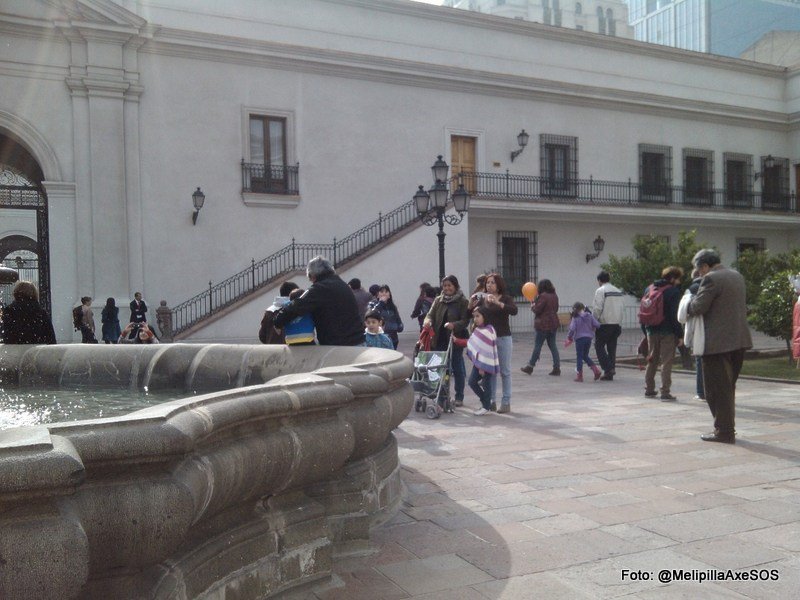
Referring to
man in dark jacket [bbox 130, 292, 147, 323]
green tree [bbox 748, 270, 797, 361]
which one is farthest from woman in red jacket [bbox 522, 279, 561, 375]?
man in dark jacket [bbox 130, 292, 147, 323]

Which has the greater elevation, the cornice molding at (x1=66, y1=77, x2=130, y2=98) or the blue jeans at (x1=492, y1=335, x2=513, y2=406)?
the cornice molding at (x1=66, y1=77, x2=130, y2=98)

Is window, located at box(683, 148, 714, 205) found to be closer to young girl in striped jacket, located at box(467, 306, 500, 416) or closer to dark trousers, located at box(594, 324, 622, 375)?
dark trousers, located at box(594, 324, 622, 375)

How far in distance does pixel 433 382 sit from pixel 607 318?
15.0 feet

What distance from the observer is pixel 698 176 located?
2844 centimetres

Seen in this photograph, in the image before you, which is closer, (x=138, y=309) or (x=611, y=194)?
(x=138, y=309)

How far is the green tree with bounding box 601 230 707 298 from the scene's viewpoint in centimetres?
1449

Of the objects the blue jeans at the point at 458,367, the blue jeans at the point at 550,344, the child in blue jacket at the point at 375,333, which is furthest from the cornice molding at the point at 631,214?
the child in blue jacket at the point at 375,333

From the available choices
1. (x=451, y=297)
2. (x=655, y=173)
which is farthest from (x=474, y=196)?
(x=451, y=297)

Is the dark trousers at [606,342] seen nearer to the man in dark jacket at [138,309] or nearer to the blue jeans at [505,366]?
the blue jeans at [505,366]

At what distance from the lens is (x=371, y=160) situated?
883 inches

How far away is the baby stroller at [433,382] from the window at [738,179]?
77.8 ft

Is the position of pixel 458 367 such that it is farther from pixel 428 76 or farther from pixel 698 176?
pixel 698 176

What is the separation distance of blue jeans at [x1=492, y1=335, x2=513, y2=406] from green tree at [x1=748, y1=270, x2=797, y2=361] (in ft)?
23.8

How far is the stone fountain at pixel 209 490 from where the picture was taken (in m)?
2.07
